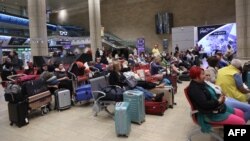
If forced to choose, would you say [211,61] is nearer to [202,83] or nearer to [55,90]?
[202,83]

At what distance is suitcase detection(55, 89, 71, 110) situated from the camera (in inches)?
253

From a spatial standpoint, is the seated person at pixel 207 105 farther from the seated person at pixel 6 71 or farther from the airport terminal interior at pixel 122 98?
the seated person at pixel 6 71

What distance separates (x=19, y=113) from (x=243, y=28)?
13799 mm

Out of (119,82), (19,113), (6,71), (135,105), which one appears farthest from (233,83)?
(6,71)

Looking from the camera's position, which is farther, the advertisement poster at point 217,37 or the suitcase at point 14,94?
the advertisement poster at point 217,37

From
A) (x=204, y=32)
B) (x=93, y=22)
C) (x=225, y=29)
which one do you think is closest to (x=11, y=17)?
(x=93, y=22)

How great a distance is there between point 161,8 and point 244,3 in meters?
12.2

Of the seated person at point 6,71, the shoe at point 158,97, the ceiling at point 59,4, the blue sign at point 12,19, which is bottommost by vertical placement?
the shoe at point 158,97

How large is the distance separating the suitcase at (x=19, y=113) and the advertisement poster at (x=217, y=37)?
52.0ft

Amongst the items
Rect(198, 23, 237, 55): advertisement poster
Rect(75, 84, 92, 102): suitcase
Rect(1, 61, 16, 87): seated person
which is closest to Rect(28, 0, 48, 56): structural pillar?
Rect(1, 61, 16, 87): seated person

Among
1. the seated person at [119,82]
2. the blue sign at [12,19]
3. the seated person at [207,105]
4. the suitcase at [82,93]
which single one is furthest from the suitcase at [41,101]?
the blue sign at [12,19]

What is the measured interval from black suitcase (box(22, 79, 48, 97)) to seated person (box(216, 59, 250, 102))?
407 cm

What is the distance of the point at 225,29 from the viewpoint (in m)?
19.1

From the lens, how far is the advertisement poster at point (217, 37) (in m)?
18.7
